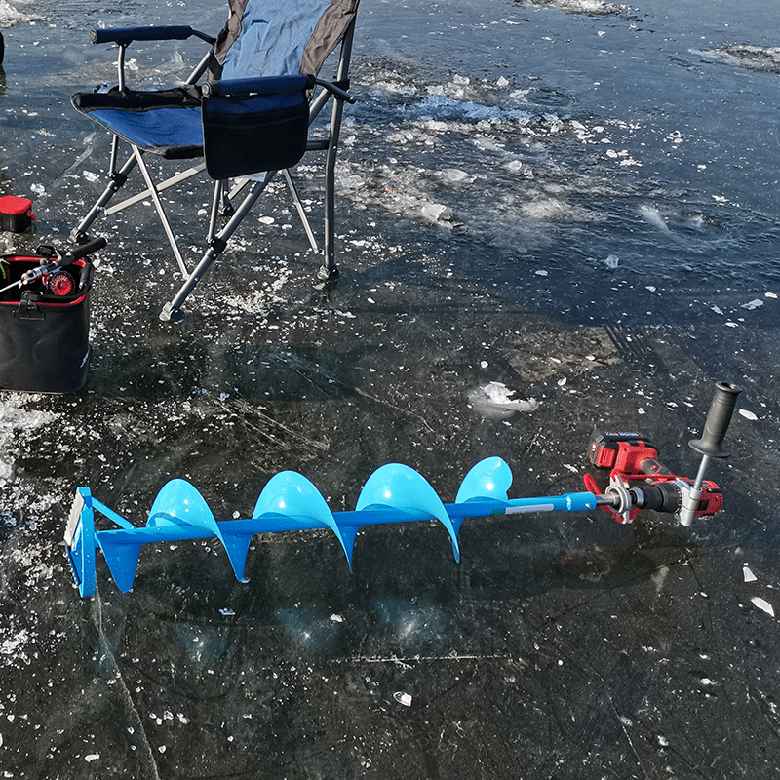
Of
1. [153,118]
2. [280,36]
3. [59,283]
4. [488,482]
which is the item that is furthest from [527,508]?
[280,36]

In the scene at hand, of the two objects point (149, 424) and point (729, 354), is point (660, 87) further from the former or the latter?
point (149, 424)

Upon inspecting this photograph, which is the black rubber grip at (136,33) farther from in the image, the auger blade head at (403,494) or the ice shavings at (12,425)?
the auger blade head at (403,494)

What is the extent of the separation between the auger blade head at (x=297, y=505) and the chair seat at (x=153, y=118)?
143 centimetres

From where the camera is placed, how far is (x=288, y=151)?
313 centimetres

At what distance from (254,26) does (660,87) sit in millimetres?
4455

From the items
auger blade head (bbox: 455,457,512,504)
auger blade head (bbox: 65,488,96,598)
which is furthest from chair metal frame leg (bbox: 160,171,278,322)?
auger blade head (bbox: 455,457,512,504)

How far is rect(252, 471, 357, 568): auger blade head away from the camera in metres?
2.15

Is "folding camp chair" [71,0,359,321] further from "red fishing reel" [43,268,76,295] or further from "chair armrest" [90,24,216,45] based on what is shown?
"red fishing reel" [43,268,76,295]

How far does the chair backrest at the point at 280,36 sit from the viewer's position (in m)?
3.39

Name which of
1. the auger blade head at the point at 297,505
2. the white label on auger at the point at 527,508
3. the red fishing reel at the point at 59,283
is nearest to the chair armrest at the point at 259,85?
the red fishing reel at the point at 59,283

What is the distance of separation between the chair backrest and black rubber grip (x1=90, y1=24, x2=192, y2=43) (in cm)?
34

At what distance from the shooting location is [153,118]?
3.46 m

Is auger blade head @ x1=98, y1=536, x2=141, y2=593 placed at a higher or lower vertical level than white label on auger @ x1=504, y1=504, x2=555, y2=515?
lower

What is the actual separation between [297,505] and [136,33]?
2.27m
